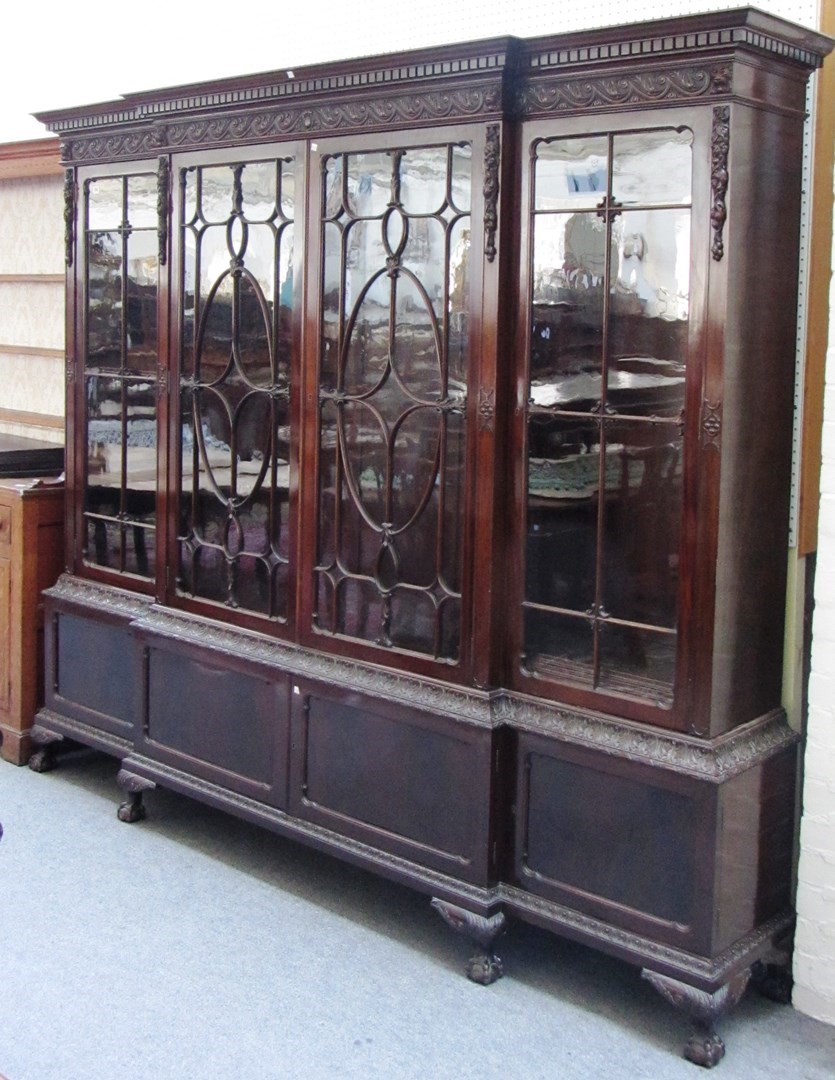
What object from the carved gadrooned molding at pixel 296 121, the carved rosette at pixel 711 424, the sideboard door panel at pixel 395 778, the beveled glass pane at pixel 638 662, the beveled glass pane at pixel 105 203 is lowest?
the sideboard door panel at pixel 395 778

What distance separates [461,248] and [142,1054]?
188 cm

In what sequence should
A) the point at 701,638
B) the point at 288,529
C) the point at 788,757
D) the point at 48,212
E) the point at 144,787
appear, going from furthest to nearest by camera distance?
the point at 48,212 < the point at 144,787 < the point at 288,529 < the point at 788,757 < the point at 701,638

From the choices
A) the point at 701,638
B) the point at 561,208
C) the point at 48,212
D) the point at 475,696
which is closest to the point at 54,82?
the point at 48,212

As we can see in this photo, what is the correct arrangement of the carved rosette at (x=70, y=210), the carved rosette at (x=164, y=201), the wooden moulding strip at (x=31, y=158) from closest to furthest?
the carved rosette at (x=164, y=201)
the carved rosette at (x=70, y=210)
the wooden moulding strip at (x=31, y=158)

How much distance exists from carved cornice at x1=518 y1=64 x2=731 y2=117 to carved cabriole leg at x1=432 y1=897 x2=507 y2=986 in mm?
1807

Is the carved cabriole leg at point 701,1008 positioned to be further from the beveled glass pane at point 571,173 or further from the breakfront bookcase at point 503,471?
the beveled glass pane at point 571,173

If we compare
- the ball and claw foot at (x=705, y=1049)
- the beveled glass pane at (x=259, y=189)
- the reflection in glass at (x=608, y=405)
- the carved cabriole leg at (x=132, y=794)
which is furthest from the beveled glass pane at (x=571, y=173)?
the carved cabriole leg at (x=132, y=794)

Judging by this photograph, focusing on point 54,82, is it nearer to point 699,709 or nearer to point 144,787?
point 144,787

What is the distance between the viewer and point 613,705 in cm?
284

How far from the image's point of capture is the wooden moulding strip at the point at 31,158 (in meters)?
4.71

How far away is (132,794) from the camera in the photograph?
3900 mm

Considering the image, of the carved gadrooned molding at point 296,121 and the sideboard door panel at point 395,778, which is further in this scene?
the sideboard door panel at point 395,778

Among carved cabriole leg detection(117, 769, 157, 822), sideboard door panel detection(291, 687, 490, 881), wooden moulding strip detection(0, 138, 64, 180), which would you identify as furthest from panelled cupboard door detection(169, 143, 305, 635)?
wooden moulding strip detection(0, 138, 64, 180)

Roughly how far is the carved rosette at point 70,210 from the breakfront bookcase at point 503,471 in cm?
46
